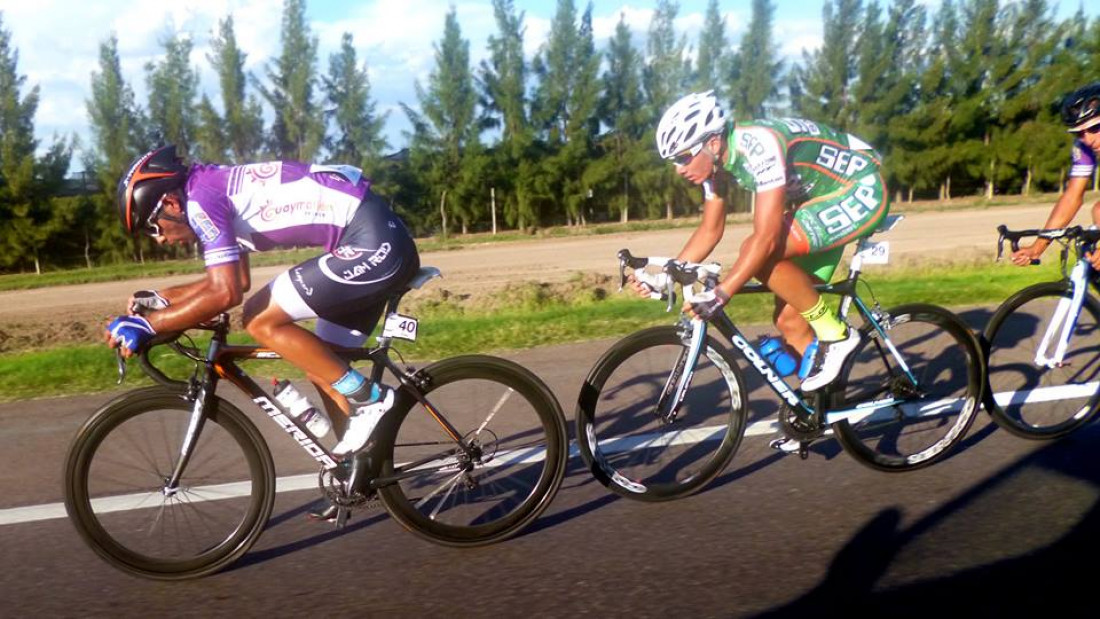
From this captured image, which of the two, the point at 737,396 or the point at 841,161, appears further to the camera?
the point at 841,161

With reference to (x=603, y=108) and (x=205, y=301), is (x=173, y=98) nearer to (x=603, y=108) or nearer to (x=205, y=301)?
(x=603, y=108)

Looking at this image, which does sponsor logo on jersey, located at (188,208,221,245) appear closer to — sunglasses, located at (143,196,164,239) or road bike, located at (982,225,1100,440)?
sunglasses, located at (143,196,164,239)

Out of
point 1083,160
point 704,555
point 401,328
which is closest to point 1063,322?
point 1083,160

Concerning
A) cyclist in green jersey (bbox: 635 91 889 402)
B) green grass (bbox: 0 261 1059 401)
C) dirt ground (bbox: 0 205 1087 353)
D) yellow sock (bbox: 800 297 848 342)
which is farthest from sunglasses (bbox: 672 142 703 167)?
dirt ground (bbox: 0 205 1087 353)

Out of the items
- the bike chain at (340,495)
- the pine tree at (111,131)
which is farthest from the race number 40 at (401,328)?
the pine tree at (111,131)

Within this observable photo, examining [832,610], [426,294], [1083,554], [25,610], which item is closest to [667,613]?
[832,610]

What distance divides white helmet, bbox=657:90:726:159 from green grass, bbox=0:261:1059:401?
2384mm

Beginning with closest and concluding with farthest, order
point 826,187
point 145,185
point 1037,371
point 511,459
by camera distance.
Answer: point 145,185
point 511,459
point 826,187
point 1037,371

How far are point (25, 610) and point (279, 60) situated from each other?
40688 millimetres

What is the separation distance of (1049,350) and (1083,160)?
108 centimetres

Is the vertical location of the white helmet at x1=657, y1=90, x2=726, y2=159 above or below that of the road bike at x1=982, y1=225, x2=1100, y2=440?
above

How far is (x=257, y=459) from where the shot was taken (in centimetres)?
346

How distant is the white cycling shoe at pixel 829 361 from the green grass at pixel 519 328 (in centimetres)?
171

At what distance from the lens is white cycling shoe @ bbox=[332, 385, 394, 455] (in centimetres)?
348
